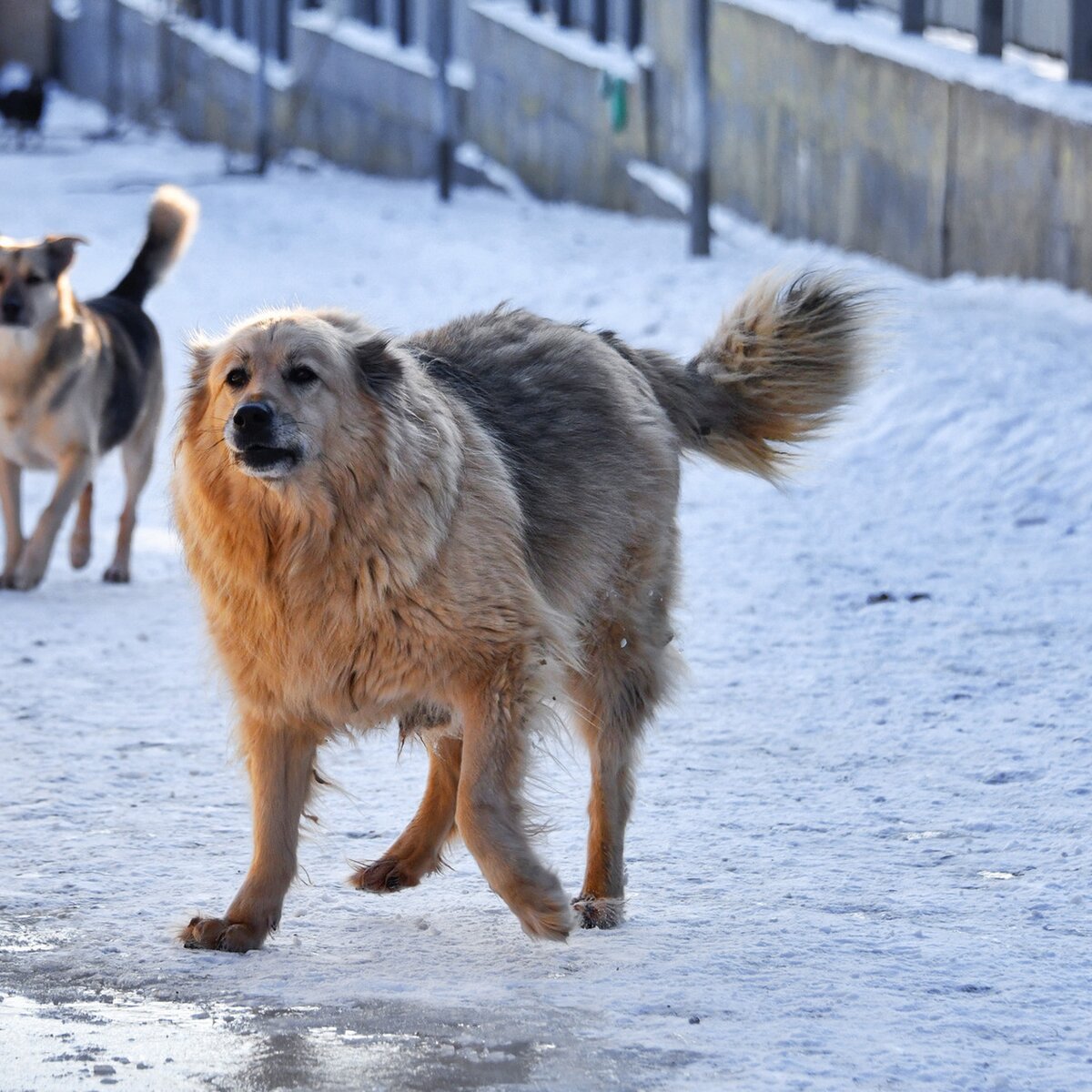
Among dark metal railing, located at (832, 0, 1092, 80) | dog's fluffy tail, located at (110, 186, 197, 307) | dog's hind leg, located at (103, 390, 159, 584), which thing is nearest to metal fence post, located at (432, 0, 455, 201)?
dark metal railing, located at (832, 0, 1092, 80)

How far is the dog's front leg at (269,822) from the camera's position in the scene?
422 cm

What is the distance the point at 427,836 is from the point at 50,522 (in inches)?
160

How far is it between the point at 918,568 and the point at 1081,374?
8.62ft

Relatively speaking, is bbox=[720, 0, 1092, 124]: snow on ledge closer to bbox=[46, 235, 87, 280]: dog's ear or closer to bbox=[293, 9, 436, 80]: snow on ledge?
bbox=[46, 235, 87, 280]: dog's ear

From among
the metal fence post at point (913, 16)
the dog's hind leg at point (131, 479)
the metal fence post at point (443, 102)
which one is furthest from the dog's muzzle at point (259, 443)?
the metal fence post at point (443, 102)

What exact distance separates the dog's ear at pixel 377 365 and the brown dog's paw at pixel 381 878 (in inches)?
47.4

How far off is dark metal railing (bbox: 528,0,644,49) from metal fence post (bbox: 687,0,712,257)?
4.37 m

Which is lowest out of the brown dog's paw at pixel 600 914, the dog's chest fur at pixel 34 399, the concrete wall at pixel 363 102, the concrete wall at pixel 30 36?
the concrete wall at pixel 30 36

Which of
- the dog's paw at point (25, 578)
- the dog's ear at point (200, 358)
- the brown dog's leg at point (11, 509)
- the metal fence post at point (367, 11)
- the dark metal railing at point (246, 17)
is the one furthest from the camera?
the dark metal railing at point (246, 17)

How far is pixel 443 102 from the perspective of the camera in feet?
66.7

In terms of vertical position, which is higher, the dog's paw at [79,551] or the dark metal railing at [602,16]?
the dark metal railing at [602,16]

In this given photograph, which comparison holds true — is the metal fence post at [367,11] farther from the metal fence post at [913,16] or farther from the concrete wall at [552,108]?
the metal fence post at [913,16]

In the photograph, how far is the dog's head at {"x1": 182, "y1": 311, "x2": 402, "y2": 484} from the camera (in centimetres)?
406

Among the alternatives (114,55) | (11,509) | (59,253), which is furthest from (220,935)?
(114,55)
